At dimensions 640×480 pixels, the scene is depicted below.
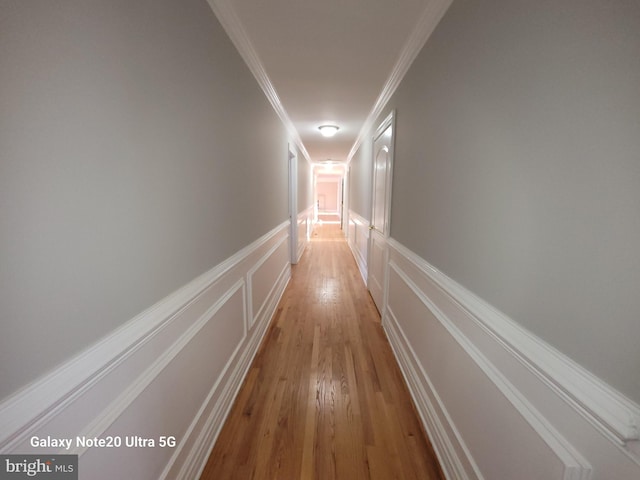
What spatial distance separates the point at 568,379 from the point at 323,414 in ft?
4.53

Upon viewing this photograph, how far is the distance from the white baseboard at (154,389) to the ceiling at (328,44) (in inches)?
59.1

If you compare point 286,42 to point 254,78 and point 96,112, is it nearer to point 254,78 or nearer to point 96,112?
point 254,78

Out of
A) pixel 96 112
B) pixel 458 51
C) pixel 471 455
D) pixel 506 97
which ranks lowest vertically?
pixel 471 455

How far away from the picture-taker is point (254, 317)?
225 centimetres

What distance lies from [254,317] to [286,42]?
2.16 m

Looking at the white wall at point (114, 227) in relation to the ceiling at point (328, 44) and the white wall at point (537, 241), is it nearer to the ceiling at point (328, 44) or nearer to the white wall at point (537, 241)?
the ceiling at point (328, 44)

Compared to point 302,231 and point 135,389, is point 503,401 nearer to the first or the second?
point 135,389

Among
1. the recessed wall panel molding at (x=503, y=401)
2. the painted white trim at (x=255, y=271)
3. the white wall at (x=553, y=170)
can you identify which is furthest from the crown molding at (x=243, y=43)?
the recessed wall panel molding at (x=503, y=401)

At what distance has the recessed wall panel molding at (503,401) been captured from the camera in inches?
23.2

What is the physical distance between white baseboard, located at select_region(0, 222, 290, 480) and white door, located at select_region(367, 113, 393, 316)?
155 centimetres

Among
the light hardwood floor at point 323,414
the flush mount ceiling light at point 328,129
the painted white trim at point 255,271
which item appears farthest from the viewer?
the flush mount ceiling light at point 328,129

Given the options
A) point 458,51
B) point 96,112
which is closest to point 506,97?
point 458,51

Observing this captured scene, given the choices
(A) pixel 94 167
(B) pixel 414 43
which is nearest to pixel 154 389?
(A) pixel 94 167

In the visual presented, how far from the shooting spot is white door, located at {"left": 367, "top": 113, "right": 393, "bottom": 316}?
2576 millimetres
